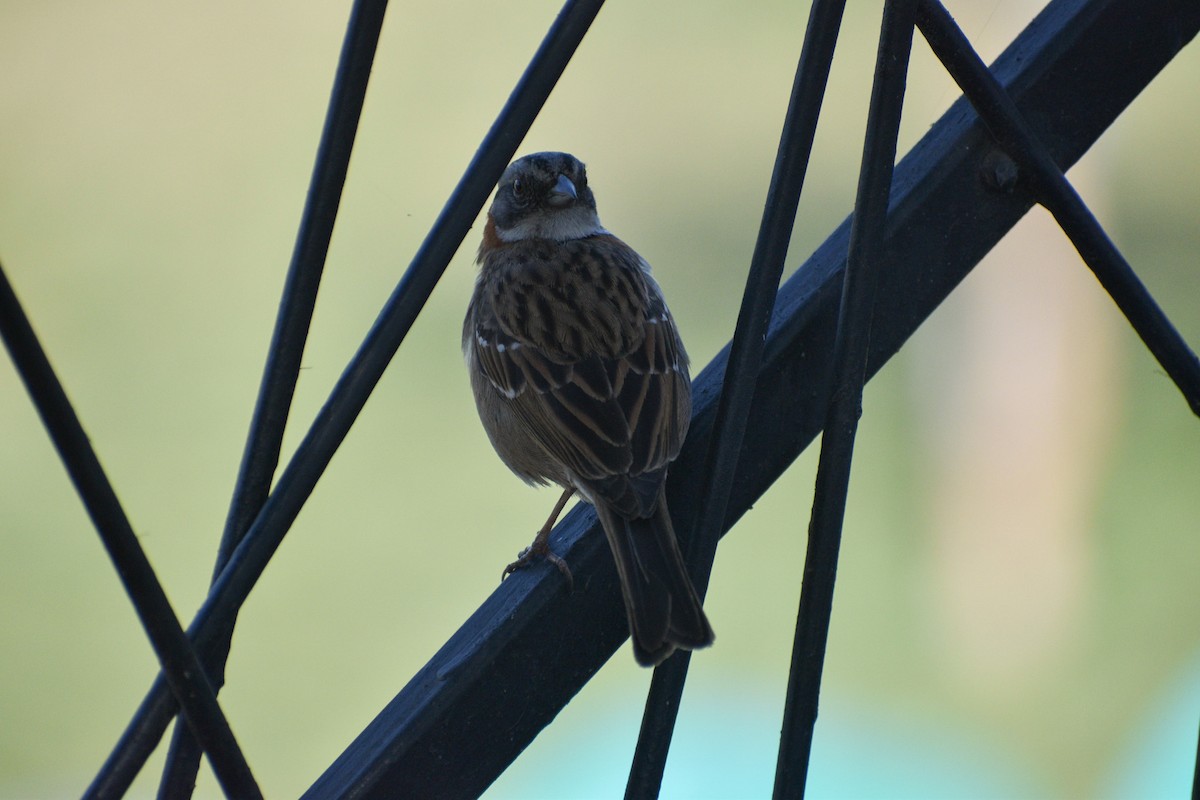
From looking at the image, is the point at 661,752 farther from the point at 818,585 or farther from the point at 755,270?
the point at 755,270

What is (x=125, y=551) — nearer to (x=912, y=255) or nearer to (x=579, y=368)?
(x=912, y=255)

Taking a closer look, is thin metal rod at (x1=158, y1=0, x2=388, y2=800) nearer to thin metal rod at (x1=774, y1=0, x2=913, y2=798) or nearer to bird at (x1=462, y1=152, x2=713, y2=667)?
bird at (x1=462, y1=152, x2=713, y2=667)

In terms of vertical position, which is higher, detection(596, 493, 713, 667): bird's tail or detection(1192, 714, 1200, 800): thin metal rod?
detection(596, 493, 713, 667): bird's tail

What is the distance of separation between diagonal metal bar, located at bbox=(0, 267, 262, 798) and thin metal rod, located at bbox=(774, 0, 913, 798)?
23.6 inches

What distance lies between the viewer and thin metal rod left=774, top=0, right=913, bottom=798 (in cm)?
145

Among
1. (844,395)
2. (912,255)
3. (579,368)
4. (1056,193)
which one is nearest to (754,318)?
(844,395)

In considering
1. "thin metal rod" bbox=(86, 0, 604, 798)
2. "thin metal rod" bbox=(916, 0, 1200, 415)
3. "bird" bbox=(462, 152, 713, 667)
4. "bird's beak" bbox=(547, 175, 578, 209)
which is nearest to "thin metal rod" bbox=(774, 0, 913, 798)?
"thin metal rod" bbox=(916, 0, 1200, 415)

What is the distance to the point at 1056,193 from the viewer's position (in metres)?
1.55

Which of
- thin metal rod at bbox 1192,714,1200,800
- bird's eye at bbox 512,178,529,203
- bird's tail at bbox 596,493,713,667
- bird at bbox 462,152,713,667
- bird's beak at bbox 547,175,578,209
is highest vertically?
bird's eye at bbox 512,178,529,203

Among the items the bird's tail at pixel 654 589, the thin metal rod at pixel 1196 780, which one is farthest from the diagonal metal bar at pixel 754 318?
the thin metal rod at pixel 1196 780

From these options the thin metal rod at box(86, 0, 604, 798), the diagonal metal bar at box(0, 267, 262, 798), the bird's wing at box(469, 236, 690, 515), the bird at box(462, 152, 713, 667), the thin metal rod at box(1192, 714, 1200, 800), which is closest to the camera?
the diagonal metal bar at box(0, 267, 262, 798)

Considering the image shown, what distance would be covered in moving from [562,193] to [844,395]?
1.97 m

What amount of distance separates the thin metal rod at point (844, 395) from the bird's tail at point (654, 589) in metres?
0.15

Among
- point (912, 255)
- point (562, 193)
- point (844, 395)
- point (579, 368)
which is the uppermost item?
point (562, 193)
